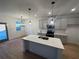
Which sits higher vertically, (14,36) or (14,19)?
(14,19)

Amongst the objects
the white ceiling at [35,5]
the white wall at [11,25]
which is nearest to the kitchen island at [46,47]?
the white ceiling at [35,5]

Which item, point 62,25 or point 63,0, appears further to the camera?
point 62,25

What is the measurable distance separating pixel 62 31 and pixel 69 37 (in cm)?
81

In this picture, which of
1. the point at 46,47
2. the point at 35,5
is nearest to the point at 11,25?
the point at 35,5

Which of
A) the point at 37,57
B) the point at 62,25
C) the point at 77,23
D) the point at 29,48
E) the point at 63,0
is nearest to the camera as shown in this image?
the point at 63,0

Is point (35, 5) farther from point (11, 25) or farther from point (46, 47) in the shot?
point (11, 25)

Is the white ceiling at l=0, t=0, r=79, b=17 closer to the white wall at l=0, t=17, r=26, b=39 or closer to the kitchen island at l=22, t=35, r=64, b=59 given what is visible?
the kitchen island at l=22, t=35, r=64, b=59

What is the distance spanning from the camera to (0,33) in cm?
508

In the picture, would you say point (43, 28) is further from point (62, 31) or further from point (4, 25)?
point (4, 25)

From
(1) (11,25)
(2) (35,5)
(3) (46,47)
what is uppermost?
(2) (35,5)

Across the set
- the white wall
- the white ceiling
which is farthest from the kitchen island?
the white wall

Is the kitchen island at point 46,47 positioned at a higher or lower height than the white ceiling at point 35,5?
lower

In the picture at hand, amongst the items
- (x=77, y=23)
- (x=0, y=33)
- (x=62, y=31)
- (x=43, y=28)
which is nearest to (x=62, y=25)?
(x=62, y=31)

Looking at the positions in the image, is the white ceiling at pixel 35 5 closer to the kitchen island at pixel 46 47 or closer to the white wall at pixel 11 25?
the kitchen island at pixel 46 47
